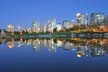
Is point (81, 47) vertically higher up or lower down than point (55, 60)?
higher up

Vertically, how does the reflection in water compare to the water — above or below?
above

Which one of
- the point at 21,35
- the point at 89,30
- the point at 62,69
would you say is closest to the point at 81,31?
the point at 89,30

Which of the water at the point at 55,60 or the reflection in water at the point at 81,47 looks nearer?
the water at the point at 55,60

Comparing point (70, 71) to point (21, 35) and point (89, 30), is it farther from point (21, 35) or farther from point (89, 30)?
point (21, 35)

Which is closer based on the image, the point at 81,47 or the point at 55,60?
the point at 55,60

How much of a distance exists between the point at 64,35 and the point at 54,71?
120m

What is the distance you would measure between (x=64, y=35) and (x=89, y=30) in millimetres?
20276

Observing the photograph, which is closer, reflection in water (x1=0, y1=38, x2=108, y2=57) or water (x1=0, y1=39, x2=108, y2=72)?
water (x1=0, y1=39, x2=108, y2=72)

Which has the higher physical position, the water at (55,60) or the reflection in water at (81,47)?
the reflection in water at (81,47)

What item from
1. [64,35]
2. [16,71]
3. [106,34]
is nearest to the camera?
[16,71]

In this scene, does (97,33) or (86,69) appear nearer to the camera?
(86,69)

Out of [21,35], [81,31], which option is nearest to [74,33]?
[81,31]

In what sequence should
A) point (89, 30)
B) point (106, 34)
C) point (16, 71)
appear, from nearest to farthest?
point (16, 71), point (106, 34), point (89, 30)

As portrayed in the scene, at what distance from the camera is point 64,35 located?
452ft
